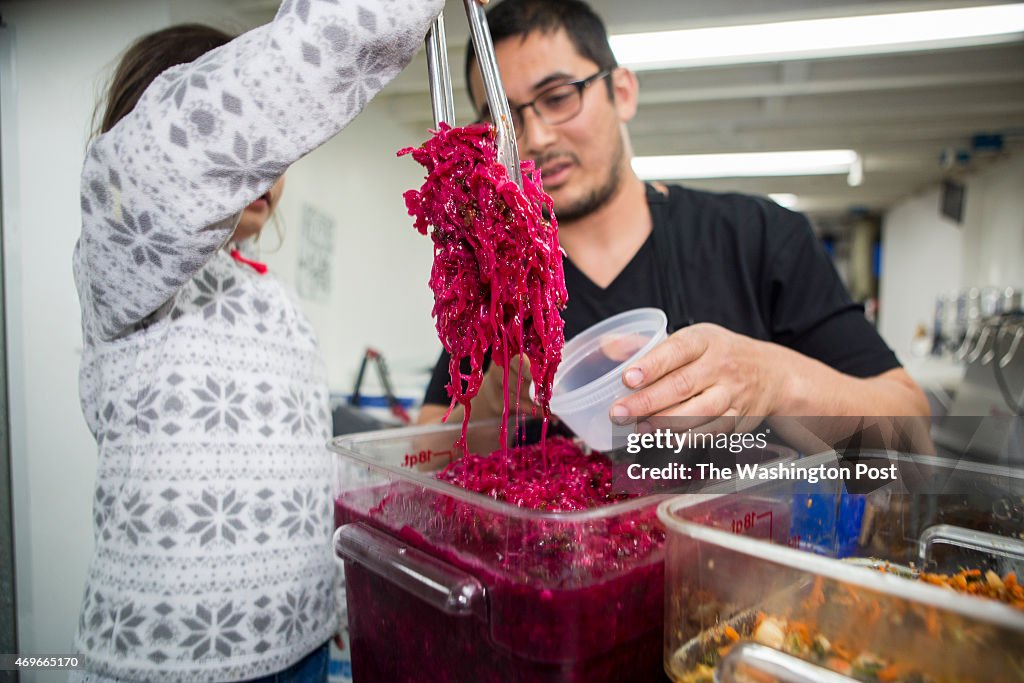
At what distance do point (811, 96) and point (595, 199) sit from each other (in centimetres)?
355

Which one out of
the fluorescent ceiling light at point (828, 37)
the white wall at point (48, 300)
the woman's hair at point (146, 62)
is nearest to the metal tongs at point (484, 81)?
the woman's hair at point (146, 62)

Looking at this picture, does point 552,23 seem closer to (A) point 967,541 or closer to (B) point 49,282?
(A) point 967,541

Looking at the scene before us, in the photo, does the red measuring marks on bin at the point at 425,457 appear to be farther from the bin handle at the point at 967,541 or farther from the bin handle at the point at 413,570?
the bin handle at the point at 967,541

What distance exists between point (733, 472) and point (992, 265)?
642 centimetres

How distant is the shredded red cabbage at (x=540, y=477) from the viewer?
67cm

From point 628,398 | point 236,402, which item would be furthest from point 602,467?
point 236,402

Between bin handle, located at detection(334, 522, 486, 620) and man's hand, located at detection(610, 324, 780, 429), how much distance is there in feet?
0.85

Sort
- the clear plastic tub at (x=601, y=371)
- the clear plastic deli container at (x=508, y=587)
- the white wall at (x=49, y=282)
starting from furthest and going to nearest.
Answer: the white wall at (x=49, y=282), the clear plastic tub at (x=601, y=371), the clear plastic deli container at (x=508, y=587)

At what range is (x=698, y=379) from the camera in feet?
2.54

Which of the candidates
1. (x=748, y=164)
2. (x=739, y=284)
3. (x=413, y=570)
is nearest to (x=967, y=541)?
(x=413, y=570)

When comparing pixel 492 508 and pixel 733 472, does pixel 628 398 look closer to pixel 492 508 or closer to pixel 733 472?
pixel 733 472

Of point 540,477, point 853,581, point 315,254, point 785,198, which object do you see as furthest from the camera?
point 785,198

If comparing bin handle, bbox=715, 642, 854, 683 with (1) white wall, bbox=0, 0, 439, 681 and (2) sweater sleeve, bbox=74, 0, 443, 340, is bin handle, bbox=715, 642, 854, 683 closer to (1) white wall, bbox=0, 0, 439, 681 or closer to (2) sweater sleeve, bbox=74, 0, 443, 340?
(2) sweater sleeve, bbox=74, 0, 443, 340

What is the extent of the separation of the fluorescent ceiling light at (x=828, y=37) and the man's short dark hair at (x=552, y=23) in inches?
56.9
